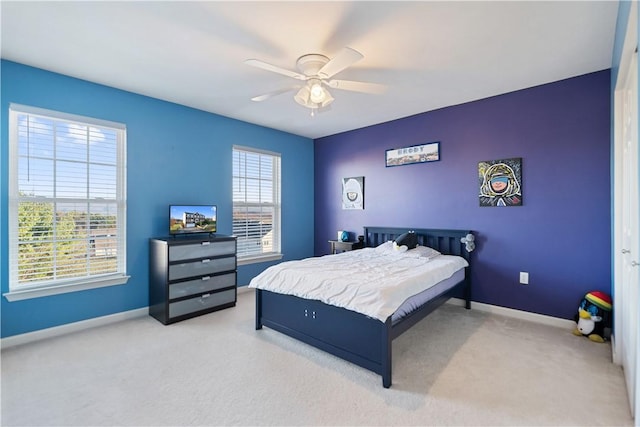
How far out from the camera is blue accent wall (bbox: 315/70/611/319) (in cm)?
306

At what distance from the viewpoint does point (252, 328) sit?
3.22m

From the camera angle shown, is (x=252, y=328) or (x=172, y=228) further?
(x=172, y=228)

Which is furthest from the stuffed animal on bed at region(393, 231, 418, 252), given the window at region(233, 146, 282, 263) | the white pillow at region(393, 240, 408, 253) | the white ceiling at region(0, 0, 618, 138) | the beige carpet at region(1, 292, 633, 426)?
the window at region(233, 146, 282, 263)

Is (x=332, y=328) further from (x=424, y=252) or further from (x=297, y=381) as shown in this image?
(x=424, y=252)

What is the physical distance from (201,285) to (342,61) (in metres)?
2.92

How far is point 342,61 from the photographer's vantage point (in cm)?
222

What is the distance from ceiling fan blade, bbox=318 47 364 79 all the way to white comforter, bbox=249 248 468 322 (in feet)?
5.59

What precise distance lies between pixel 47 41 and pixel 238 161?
2.48 meters

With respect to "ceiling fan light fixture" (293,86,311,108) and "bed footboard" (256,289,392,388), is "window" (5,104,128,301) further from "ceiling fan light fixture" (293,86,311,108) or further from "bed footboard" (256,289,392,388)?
"ceiling fan light fixture" (293,86,311,108)

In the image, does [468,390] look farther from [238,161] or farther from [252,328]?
[238,161]

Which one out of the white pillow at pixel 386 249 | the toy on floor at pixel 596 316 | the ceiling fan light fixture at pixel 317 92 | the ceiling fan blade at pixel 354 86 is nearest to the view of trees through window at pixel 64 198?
the ceiling fan light fixture at pixel 317 92

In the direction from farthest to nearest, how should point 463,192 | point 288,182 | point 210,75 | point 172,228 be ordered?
point 288,182
point 463,192
point 172,228
point 210,75

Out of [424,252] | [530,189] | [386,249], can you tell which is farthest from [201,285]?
[530,189]

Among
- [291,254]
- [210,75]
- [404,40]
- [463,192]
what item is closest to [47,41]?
[210,75]
